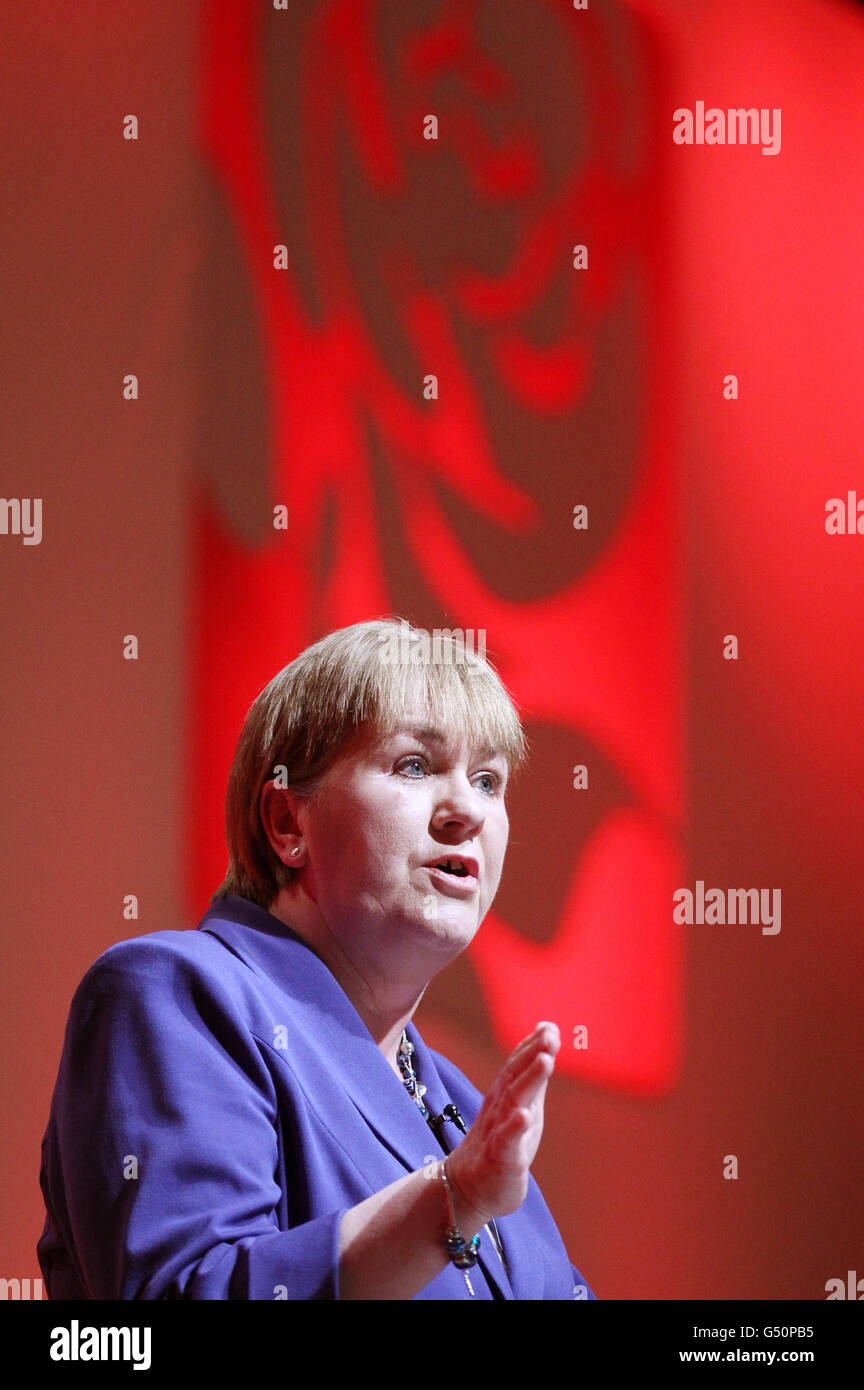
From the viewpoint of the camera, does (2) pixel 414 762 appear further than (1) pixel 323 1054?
Yes

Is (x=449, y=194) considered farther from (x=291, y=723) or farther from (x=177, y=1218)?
(x=177, y=1218)

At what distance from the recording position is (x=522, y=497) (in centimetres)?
270

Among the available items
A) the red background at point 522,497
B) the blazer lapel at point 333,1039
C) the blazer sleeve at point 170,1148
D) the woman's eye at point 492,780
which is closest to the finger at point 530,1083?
the blazer sleeve at point 170,1148

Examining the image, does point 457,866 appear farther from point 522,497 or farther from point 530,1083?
point 522,497

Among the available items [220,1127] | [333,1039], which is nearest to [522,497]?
[333,1039]

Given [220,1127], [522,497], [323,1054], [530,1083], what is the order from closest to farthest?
[530,1083]
[220,1127]
[323,1054]
[522,497]

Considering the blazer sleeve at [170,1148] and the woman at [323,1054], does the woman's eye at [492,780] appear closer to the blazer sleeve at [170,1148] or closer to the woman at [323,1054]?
the woman at [323,1054]

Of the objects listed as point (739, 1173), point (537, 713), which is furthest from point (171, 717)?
point (739, 1173)

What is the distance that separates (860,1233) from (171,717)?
1.58m

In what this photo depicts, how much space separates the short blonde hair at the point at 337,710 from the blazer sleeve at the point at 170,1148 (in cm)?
30

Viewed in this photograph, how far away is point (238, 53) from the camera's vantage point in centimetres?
268

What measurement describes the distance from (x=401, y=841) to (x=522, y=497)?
4.20 feet

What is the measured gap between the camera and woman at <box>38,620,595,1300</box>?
1.18 meters
